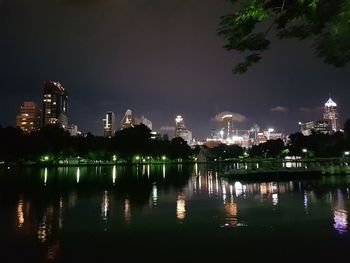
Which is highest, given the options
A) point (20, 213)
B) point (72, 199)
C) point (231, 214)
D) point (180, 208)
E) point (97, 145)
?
point (97, 145)

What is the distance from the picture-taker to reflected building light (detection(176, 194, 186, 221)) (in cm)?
2383

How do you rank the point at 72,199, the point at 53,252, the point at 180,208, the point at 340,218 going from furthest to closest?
the point at 72,199
the point at 180,208
the point at 340,218
the point at 53,252

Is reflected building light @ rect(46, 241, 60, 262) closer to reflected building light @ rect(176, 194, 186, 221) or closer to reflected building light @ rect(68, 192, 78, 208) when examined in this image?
reflected building light @ rect(176, 194, 186, 221)

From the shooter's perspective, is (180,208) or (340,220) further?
(180,208)

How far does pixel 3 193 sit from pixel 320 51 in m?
36.7

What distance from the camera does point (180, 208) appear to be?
27.6 m

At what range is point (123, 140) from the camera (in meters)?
148

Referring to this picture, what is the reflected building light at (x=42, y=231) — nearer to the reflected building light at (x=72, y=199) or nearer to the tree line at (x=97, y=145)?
the reflected building light at (x=72, y=199)

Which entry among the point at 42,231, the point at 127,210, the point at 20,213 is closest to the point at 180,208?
the point at 127,210

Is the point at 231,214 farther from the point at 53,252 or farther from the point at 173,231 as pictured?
the point at 53,252

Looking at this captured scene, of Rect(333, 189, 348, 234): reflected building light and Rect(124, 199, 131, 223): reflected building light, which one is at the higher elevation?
Rect(124, 199, 131, 223): reflected building light

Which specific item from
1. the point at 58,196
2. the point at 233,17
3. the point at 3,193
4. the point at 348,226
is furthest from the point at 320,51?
the point at 3,193

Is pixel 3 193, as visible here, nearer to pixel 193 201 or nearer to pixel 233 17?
pixel 193 201

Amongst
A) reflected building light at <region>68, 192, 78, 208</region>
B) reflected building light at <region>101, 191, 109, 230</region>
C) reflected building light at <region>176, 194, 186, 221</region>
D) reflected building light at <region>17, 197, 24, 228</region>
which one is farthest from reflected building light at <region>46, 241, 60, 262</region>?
reflected building light at <region>68, 192, 78, 208</region>
